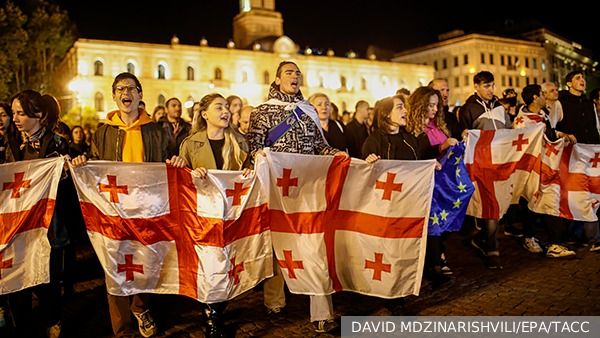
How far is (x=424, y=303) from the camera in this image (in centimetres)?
636

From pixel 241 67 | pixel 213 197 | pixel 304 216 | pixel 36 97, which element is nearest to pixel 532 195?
pixel 304 216

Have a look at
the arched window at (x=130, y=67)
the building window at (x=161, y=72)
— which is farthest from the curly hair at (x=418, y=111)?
the building window at (x=161, y=72)

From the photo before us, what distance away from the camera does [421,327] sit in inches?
221

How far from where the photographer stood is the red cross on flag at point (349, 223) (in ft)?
18.5

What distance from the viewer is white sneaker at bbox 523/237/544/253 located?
8648mm

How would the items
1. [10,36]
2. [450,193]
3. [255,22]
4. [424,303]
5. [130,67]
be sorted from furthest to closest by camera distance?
[255,22], [130,67], [10,36], [450,193], [424,303]

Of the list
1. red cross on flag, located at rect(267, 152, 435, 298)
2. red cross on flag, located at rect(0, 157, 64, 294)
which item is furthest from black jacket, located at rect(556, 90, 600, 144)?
red cross on flag, located at rect(0, 157, 64, 294)

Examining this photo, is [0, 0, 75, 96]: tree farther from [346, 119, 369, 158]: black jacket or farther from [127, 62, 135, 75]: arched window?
[346, 119, 369, 158]: black jacket

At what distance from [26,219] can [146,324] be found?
149 cm

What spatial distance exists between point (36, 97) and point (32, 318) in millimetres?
2409

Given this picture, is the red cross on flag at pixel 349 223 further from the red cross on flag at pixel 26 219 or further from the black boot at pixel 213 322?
the red cross on flag at pixel 26 219

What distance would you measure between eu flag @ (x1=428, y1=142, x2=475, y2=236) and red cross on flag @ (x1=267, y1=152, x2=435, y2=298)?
104cm

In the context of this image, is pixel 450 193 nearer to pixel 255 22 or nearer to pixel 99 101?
pixel 99 101

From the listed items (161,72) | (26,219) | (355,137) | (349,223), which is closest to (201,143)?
(349,223)
